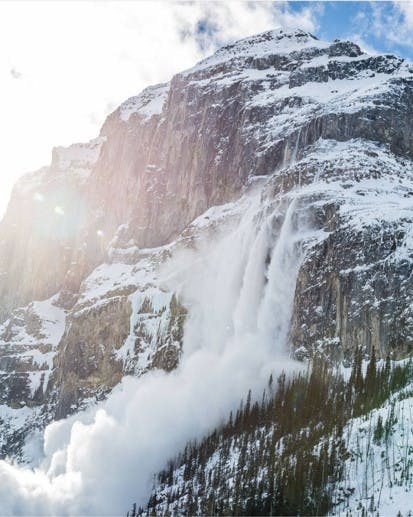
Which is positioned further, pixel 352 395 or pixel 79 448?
pixel 79 448

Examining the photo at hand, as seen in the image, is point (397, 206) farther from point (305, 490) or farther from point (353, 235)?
point (305, 490)

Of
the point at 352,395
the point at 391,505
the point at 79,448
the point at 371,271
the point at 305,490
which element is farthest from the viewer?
the point at 79,448

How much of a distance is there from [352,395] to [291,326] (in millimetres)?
30458

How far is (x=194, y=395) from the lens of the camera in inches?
6998

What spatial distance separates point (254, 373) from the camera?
169 m

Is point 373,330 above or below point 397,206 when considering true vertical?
below

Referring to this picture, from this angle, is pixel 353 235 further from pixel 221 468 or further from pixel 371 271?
pixel 221 468

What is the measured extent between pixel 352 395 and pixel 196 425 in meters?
43.8

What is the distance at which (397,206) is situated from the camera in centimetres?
17112

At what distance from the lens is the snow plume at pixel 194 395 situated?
167125 mm

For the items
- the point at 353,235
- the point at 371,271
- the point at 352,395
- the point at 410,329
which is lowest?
the point at 352,395

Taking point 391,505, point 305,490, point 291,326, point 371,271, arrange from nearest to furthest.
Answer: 1. point 391,505
2. point 305,490
3. point 371,271
4. point 291,326

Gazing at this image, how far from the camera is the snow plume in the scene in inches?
6580

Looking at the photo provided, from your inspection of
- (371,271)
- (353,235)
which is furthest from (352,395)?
(353,235)
